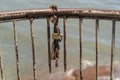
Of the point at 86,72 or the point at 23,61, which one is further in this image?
the point at 23,61

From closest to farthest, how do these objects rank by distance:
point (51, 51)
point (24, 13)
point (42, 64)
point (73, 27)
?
point (24, 13)
point (51, 51)
point (42, 64)
point (73, 27)

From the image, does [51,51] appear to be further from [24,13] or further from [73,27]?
[73,27]

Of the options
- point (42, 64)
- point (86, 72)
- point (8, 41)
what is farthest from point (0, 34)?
point (86, 72)

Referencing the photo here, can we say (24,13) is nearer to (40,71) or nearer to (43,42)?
(40,71)

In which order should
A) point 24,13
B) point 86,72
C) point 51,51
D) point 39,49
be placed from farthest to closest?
1. point 39,49
2. point 86,72
3. point 51,51
4. point 24,13

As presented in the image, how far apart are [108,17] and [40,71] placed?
436 cm

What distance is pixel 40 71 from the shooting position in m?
7.66

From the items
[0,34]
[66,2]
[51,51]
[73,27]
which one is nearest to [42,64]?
[0,34]

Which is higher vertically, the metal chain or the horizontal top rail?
the horizontal top rail

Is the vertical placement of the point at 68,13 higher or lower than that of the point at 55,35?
higher

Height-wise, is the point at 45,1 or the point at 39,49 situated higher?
the point at 45,1

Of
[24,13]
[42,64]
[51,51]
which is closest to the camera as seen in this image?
[24,13]

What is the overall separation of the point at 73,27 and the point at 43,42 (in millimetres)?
1559

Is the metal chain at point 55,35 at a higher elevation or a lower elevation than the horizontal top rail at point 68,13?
lower
